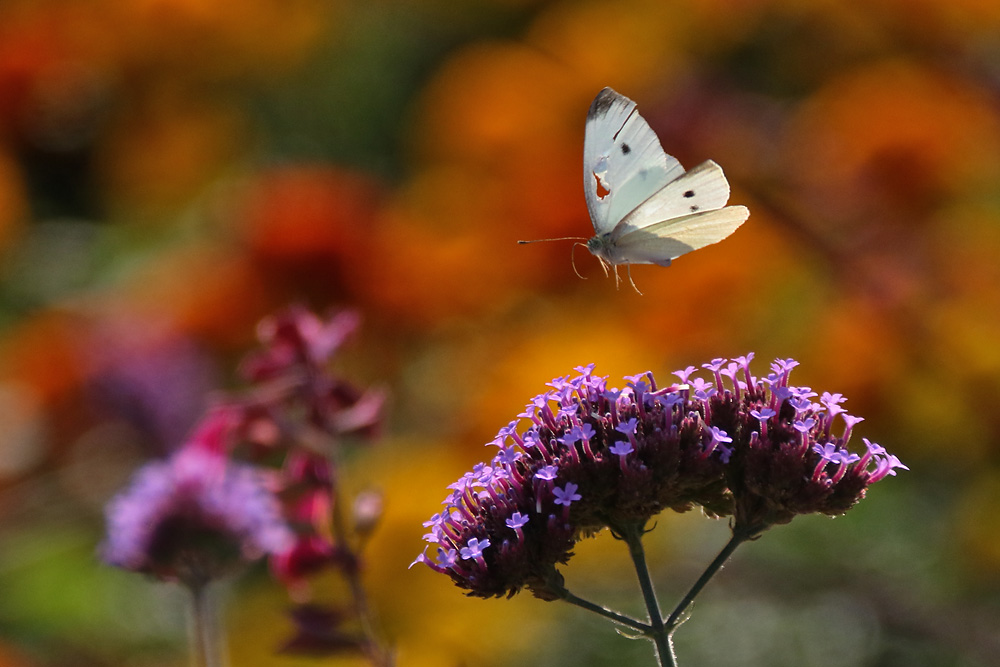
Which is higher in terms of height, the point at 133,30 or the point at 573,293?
the point at 133,30

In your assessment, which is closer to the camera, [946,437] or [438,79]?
[946,437]

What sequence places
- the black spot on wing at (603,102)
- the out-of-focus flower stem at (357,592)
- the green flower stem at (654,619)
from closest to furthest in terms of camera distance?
the green flower stem at (654,619), the out-of-focus flower stem at (357,592), the black spot on wing at (603,102)

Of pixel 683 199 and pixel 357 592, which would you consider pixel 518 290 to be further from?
pixel 357 592

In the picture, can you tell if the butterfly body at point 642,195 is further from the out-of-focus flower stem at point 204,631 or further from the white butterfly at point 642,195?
the out-of-focus flower stem at point 204,631

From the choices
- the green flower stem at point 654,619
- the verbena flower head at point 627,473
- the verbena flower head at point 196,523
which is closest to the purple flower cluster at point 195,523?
the verbena flower head at point 196,523

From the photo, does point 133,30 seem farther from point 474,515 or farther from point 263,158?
point 474,515

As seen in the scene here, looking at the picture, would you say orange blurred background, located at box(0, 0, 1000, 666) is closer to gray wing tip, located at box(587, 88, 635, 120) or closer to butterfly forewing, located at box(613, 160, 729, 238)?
butterfly forewing, located at box(613, 160, 729, 238)

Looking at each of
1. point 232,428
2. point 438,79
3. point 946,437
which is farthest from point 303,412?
point 438,79
